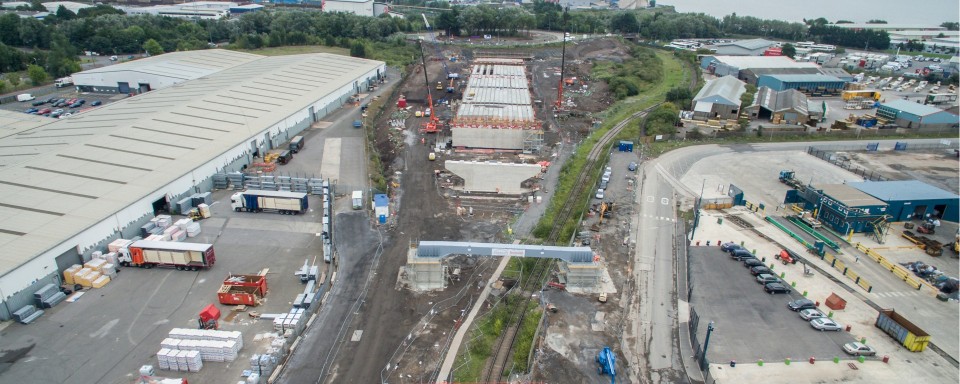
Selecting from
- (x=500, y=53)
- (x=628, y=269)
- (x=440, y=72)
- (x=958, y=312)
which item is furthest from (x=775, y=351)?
(x=500, y=53)

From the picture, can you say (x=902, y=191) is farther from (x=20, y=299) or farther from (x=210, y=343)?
(x=20, y=299)

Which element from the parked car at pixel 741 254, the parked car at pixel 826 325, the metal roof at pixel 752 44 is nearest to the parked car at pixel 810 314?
the parked car at pixel 826 325

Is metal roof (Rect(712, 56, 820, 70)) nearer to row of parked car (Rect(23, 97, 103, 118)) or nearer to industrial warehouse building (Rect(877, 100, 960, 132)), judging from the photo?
industrial warehouse building (Rect(877, 100, 960, 132))

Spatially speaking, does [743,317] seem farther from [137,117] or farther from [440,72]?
[440,72]

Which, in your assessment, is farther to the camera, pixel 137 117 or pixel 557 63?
pixel 557 63

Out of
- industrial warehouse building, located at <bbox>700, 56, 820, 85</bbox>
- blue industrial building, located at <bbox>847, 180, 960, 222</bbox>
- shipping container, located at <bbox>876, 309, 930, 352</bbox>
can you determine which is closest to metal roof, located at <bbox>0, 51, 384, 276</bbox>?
shipping container, located at <bbox>876, 309, 930, 352</bbox>

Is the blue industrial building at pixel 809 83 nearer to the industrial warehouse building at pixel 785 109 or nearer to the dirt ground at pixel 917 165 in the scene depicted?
the industrial warehouse building at pixel 785 109
